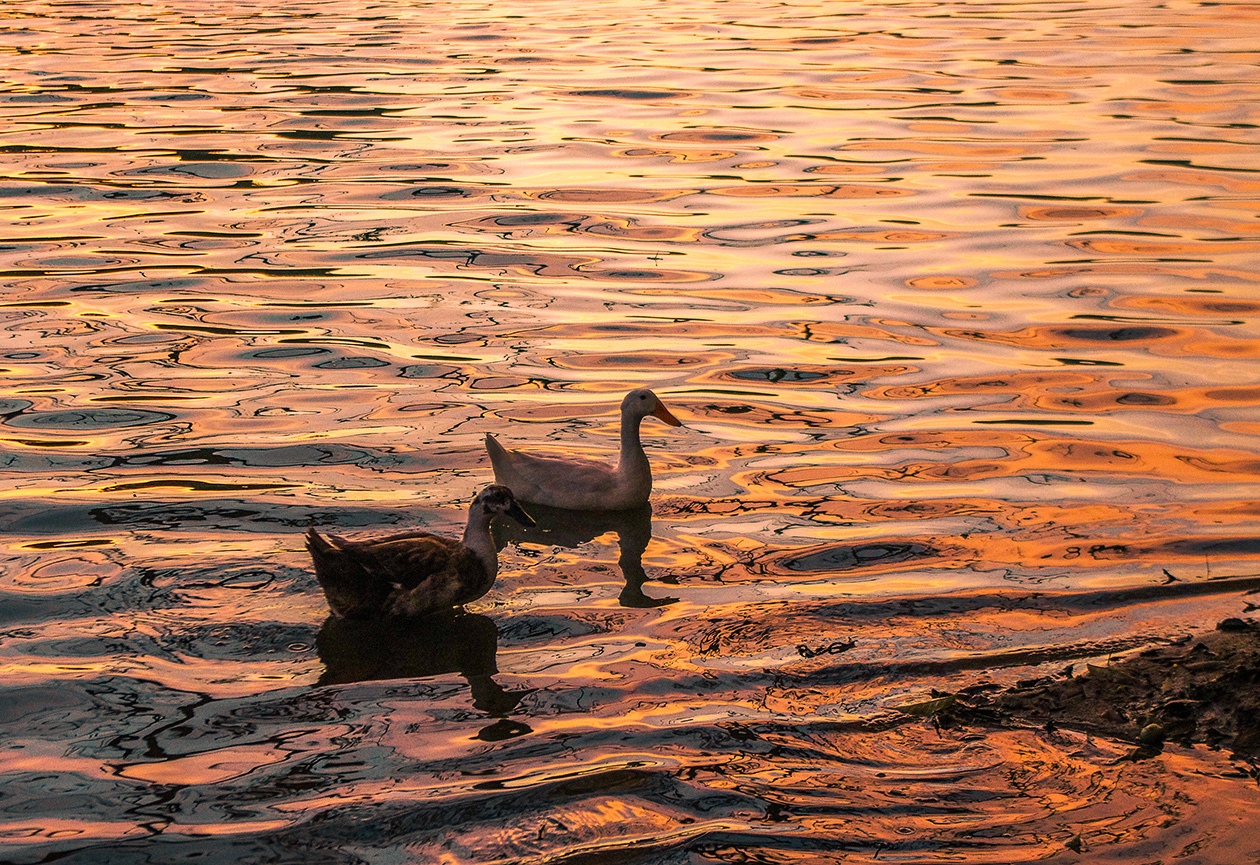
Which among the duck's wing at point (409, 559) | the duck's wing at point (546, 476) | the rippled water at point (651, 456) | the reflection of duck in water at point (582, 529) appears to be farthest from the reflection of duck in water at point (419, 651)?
the duck's wing at point (546, 476)

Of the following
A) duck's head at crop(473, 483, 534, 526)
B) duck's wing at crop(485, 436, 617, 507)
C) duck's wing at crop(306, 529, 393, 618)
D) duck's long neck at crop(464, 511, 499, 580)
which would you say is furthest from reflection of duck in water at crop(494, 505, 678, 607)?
duck's wing at crop(306, 529, 393, 618)

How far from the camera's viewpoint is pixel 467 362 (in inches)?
471

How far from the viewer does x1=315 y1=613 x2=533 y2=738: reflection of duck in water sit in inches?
278

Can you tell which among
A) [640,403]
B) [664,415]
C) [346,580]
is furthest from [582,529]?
[346,580]

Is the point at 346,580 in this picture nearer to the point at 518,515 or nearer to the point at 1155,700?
the point at 518,515

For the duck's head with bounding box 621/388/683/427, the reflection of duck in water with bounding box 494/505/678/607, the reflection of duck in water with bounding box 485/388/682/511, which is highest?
the duck's head with bounding box 621/388/683/427

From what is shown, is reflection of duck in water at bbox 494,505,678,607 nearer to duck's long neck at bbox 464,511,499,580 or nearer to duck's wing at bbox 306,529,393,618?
duck's long neck at bbox 464,511,499,580

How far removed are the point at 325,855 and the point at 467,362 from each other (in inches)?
265

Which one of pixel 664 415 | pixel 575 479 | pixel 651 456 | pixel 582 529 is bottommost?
pixel 582 529

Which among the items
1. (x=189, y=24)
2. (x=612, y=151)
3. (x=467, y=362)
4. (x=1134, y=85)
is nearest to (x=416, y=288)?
(x=467, y=362)

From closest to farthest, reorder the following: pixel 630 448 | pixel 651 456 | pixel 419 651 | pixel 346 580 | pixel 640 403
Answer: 1. pixel 346 580
2. pixel 419 651
3. pixel 630 448
4. pixel 640 403
5. pixel 651 456

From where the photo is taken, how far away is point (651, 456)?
34.2ft

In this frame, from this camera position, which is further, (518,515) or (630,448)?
(630,448)

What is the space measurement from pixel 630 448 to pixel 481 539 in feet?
5.95
